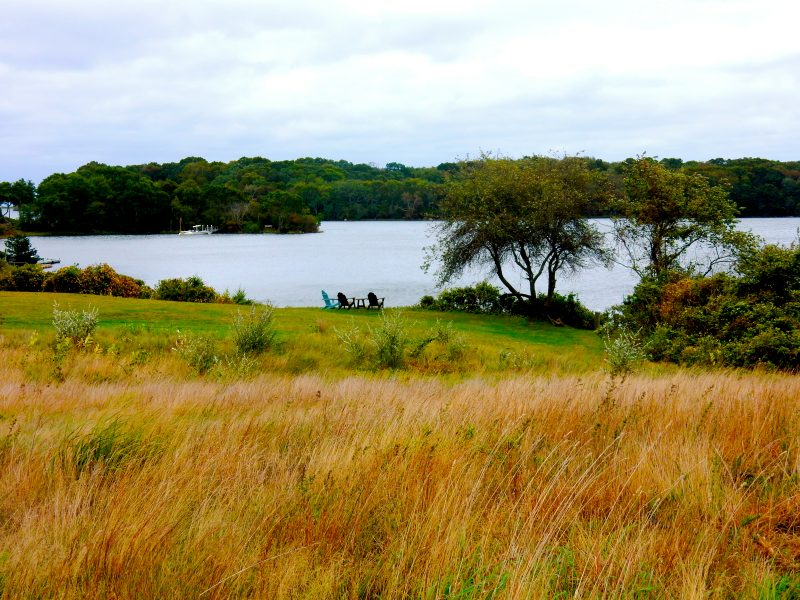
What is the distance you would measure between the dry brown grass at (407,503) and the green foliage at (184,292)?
25.4 m

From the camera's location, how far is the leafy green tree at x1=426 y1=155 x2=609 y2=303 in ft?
102

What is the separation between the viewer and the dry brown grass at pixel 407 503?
2.39 m

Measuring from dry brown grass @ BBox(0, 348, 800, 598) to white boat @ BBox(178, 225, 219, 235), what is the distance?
113857 millimetres

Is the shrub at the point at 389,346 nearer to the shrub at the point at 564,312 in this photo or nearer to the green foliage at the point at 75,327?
the green foliage at the point at 75,327

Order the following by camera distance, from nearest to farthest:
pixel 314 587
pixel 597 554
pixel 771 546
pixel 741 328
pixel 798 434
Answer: pixel 314 587
pixel 597 554
pixel 771 546
pixel 798 434
pixel 741 328

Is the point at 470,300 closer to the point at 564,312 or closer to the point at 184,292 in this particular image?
the point at 564,312

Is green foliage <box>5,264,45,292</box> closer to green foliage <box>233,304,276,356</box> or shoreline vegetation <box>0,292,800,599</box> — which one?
green foliage <box>233,304,276,356</box>

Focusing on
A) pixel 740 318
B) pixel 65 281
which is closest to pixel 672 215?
pixel 740 318

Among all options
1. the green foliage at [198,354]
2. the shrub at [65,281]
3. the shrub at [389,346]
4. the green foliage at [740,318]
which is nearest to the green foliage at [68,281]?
the shrub at [65,281]

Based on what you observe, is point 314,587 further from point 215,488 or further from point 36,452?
point 36,452

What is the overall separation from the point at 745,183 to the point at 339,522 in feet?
244

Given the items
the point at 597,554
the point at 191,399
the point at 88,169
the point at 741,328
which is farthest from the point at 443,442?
the point at 88,169

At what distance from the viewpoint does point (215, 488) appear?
326 centimetres

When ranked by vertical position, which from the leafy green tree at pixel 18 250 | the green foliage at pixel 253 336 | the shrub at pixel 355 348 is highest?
the leafy green tree at pixel 18 250
